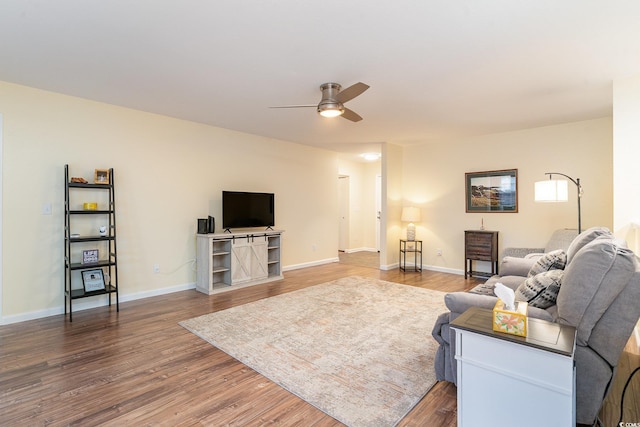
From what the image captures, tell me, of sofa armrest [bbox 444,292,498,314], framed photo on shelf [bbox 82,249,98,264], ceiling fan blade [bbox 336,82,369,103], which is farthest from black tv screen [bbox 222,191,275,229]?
sofa armrest [bbox 444,292,498,314]

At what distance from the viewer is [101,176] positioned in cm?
373

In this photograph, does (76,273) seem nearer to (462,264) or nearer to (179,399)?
(179,399)

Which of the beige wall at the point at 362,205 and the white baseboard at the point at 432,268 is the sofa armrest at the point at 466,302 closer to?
the white baseboard at the point at 432,268

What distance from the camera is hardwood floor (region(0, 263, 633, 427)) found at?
6.01 ft

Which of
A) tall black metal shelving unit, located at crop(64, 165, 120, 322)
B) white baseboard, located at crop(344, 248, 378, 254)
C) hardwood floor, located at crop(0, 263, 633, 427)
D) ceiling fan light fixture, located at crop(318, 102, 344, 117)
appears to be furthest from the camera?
white baseboard, located at crop(344, 248, 378, 254)

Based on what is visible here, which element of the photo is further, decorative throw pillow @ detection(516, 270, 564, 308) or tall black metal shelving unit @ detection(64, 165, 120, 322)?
tall black metal shelving unit @ detection(64, 165, 120, 322)

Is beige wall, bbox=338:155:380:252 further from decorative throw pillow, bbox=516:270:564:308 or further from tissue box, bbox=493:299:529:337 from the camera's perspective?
tissue box, bbox=493:299:529:337

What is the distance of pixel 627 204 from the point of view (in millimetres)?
3010

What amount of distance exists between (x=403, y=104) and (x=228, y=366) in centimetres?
336

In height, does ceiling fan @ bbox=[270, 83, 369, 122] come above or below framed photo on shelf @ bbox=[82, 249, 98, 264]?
above

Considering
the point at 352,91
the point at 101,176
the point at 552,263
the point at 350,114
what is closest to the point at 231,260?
the point at 101,176

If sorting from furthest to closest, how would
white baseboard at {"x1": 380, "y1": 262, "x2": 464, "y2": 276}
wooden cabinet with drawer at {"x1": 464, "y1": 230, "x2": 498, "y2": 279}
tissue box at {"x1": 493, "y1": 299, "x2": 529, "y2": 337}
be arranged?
white baseboard at {"x1": 380, "y1": 262, "x2": 464, "y2": 276} < wooden cabinet with drawer at {"x1": 464, "y1": 230, "x2": 498, "y2": 279} < tissue box at {"x1": 493, "y1": 299, "x2": 529, "y2": 337}

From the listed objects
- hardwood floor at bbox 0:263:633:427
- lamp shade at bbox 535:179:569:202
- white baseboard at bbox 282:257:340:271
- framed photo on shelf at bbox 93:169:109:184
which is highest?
framed photo on shelf at bbox 93:169:109:184

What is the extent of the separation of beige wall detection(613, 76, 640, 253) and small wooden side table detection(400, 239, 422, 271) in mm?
3295
